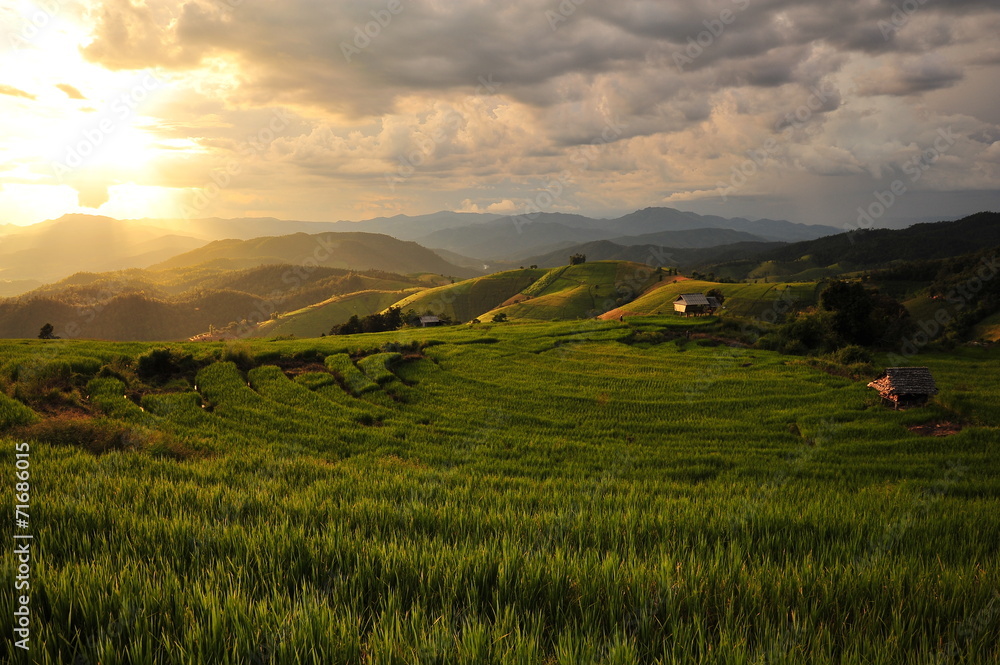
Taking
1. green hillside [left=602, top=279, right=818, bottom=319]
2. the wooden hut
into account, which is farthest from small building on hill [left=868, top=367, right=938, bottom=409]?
green hillside [left=602, top=279, right=818, bottom=319]

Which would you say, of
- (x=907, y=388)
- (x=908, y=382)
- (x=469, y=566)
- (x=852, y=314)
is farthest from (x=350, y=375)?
(x=852, y=314)

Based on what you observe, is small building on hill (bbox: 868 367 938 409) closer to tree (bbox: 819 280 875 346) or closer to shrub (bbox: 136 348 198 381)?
tree (bbox: 819 280 875 346)

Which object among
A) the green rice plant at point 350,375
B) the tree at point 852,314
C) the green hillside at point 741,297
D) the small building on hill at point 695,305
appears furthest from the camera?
the green hillside at point 741,297

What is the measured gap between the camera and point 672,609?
4.04 meters

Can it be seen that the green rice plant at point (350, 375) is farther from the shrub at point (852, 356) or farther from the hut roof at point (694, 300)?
the hut roof at point (694, 300)

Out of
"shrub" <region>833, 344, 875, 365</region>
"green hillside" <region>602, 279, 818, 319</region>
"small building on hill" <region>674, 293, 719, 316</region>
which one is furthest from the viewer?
"green hillside" <region>602, 279, 818, 319</region>

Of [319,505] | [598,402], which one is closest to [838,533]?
[319,505]


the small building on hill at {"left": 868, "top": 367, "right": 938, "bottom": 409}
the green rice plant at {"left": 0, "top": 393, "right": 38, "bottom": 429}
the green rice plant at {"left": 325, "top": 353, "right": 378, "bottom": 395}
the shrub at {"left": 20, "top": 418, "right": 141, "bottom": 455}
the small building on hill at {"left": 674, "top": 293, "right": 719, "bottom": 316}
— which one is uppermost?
the small building on hill at {"left": 674, "top": 293, "right": 719, "bottom": 316}

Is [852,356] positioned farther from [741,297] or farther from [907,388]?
[741,297]

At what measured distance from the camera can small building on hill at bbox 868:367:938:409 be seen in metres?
29.7

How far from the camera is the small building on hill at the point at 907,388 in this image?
29.7 m

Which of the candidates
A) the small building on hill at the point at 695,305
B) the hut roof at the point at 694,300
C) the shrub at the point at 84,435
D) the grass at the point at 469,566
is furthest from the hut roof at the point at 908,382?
the hut roof at the point at 694,300

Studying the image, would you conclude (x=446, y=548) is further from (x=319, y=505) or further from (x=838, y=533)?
(x=838, y=533)

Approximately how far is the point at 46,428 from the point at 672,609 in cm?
1844
